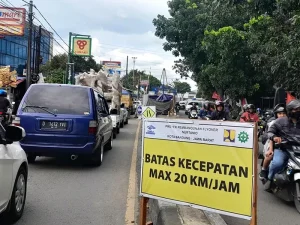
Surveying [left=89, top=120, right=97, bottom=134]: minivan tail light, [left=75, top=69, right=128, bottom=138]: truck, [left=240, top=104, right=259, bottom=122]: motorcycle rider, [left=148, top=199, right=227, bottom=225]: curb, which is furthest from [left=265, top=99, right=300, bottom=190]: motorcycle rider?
[left=75, top=69, right=128, bottom=138]: truck

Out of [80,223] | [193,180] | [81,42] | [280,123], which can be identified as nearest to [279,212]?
[280,123]

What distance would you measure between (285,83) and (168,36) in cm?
1821

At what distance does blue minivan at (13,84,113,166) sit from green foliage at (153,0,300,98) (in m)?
4.32

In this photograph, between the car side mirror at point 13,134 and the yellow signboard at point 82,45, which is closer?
the car side mirror at point 13,134

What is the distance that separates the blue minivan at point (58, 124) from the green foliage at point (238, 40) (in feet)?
14.2

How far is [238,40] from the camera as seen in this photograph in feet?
70.9

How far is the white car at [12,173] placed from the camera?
14.1 feet

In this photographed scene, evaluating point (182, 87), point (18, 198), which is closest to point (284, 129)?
point (18, 198)

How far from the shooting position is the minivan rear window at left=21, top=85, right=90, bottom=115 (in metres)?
8.43

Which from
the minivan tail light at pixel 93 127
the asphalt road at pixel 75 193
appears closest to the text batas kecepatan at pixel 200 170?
the asphalt road at pixel 75 193

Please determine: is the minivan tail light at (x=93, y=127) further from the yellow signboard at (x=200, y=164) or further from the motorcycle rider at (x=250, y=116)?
the motorcycle rider at (x=250, y=116)

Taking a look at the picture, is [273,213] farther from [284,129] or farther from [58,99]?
[58,99]

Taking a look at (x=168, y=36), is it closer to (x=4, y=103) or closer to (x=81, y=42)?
(x=81, y=42)

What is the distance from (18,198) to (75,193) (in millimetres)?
1697
